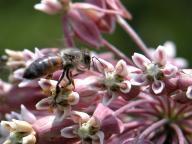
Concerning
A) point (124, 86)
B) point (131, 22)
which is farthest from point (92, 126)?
point (131, 22)

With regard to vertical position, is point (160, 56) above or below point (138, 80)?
above

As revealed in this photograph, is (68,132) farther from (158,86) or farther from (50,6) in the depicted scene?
(50,6)

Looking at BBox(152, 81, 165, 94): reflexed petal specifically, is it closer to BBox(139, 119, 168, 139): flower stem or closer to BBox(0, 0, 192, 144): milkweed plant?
BBox(0, 0, 192, 144): milkweed plant

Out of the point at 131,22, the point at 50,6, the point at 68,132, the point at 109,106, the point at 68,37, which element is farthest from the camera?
the point at 131,22

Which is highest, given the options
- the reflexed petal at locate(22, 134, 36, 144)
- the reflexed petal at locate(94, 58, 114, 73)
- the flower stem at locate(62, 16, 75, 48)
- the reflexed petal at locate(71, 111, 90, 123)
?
the flower stem at locate(62, 16, 75, 48)

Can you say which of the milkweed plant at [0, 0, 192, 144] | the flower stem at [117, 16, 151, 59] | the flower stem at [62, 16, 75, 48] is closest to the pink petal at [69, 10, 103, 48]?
the flower stem at [62, 16, 75, 48]

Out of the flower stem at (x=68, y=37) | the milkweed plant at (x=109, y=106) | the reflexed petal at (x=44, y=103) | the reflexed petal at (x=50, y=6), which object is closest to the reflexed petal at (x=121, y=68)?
the milkweed plant at (x=109, y=106)
